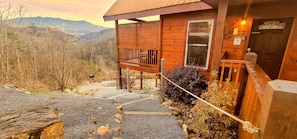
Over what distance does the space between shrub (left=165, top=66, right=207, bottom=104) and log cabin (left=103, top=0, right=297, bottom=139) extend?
0.52m

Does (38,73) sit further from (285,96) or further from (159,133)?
(285,96)

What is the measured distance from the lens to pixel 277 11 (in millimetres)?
3230

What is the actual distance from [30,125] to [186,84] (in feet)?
10.9

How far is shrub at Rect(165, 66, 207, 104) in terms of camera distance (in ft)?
12.4

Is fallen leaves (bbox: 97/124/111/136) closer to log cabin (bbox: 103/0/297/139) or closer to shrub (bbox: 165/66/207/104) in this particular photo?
log cabin (bbox: 103/0/297/139)

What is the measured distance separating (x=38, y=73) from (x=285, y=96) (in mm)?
10299

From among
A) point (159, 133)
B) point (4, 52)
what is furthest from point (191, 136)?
point (4, 52)

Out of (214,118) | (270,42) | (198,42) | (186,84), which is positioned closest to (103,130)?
(214,118)

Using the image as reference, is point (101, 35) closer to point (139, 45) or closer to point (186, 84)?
point (139, 45)

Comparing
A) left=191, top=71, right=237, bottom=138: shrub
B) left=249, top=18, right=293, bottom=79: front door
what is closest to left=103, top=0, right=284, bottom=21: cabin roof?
left=249, top=18, right=293, bottom=79: front door

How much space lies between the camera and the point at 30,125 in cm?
129

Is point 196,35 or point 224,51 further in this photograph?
point 196,35

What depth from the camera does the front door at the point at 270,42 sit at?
12.7ft

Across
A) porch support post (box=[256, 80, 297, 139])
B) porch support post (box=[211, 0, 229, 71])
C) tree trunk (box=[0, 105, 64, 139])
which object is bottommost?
tree trunk (box=[0, 105, 64, 139])
